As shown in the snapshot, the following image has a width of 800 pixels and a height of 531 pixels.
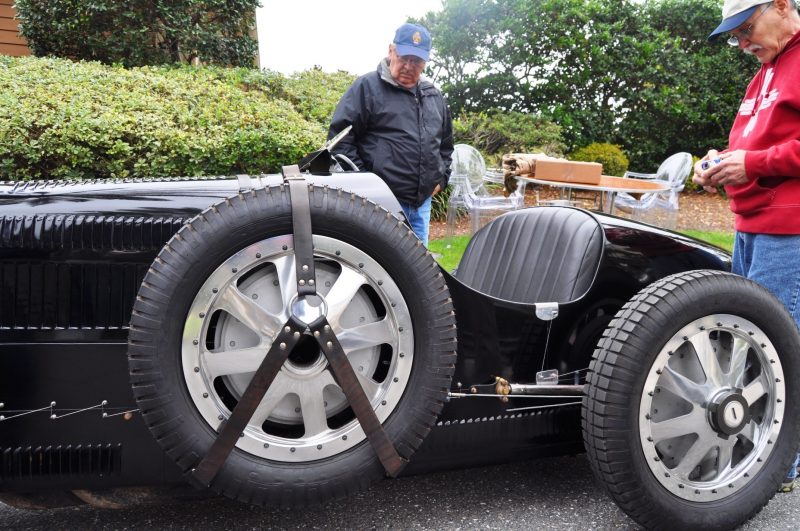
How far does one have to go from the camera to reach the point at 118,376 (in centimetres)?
188

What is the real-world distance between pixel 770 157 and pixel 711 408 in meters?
0.88

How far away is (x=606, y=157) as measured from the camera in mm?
10531

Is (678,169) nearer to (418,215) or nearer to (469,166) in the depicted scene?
(469,166)

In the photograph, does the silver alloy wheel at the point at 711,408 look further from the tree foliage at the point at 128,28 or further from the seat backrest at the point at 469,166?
the tree foliage at the point at 128,28

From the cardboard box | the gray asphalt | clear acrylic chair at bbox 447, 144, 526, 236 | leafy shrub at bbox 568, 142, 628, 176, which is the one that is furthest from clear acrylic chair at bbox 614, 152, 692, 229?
the gray asphalt

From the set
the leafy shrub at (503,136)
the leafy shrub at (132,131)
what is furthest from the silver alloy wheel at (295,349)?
the leafy shrub at (503,136)

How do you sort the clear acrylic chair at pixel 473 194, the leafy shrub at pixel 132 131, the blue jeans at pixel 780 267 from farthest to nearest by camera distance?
1. the clear acrylic chair at pixel 473 194
2. the leafy shrub at pixel 132 131
3. the blue jeans at pixel 780 267

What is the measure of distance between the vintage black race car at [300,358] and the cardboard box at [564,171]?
15.8 feet

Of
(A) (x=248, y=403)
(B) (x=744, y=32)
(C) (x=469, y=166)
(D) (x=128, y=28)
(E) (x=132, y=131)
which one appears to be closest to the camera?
(A) (x=248, y=403)

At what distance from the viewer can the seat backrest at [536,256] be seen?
2.52 m

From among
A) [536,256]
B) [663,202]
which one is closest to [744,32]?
[536,256]

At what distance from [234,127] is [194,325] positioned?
3.62 metres

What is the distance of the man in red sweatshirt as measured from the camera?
7.82 ft

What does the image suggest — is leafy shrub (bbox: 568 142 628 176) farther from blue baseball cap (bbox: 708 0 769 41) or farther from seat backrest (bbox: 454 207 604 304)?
blue baseball cap (bbox: 708 0 769 41)
